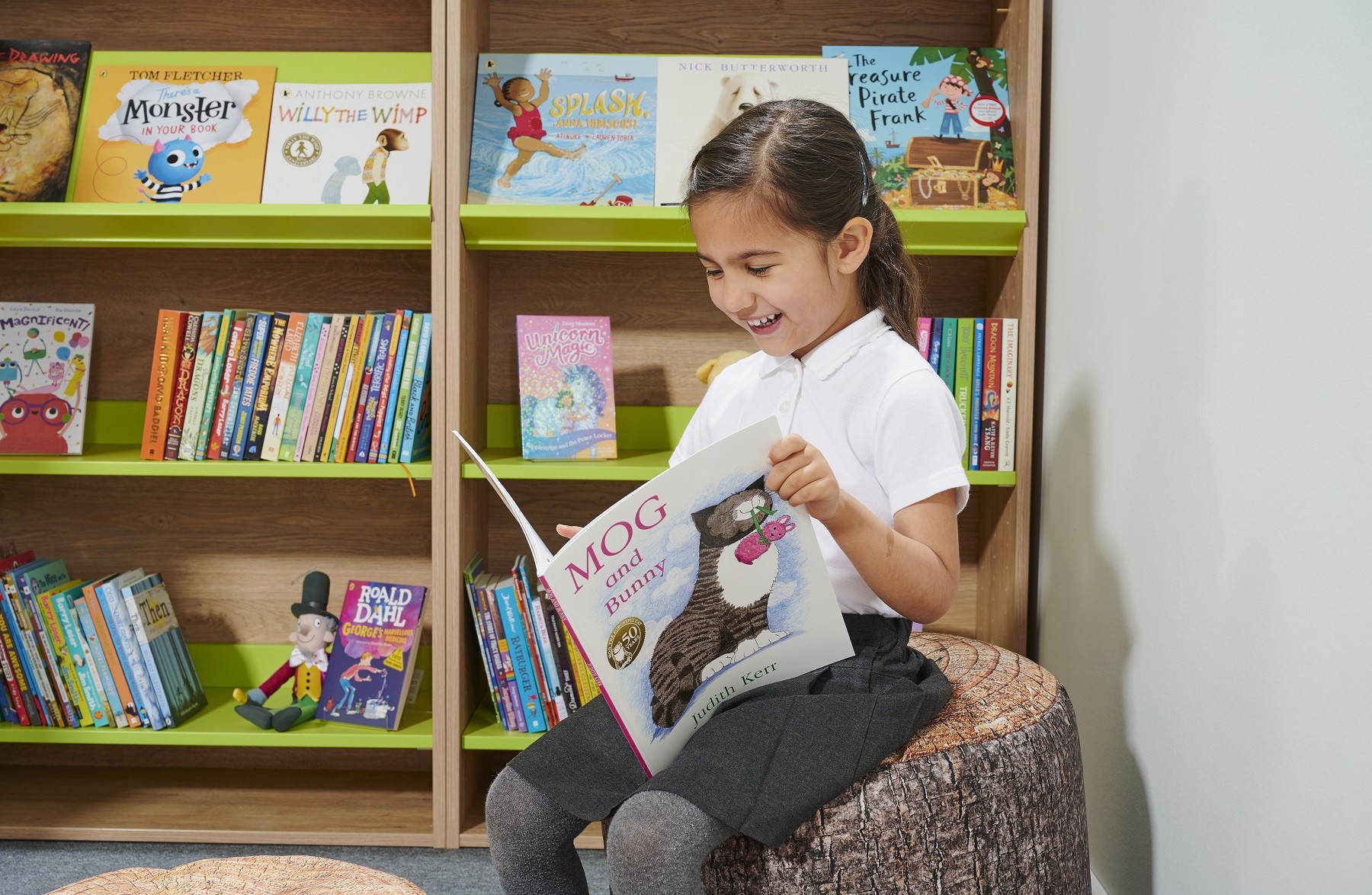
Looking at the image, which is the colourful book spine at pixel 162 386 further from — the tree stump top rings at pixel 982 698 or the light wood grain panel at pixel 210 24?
the tree stump top rings at pixel 982 698

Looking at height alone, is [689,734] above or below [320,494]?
below

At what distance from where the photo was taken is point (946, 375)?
5.02ft

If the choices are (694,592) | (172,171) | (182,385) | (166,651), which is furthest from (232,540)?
(694,592)

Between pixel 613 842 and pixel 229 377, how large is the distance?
1063 mm

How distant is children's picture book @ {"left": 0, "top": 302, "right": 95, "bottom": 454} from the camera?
1636 mm

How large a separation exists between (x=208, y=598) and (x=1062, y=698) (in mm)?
1478

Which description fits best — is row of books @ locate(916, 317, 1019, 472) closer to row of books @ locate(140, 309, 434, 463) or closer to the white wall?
the white wall

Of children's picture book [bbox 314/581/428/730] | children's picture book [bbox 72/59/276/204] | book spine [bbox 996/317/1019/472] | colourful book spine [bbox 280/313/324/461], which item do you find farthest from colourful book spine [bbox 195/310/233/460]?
book spine [bbox 996/317/1019/472]

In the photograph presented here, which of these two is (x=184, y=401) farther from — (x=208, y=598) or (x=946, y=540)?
(x=946, y=540)

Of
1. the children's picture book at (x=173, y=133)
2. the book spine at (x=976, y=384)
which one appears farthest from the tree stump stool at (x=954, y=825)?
the children's picture book at (x=173, y=133)

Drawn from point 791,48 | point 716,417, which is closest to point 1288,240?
point 716,417

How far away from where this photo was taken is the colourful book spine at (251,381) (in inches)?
61.7

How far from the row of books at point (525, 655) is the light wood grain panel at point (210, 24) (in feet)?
3.13

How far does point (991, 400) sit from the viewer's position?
1.54 metres
